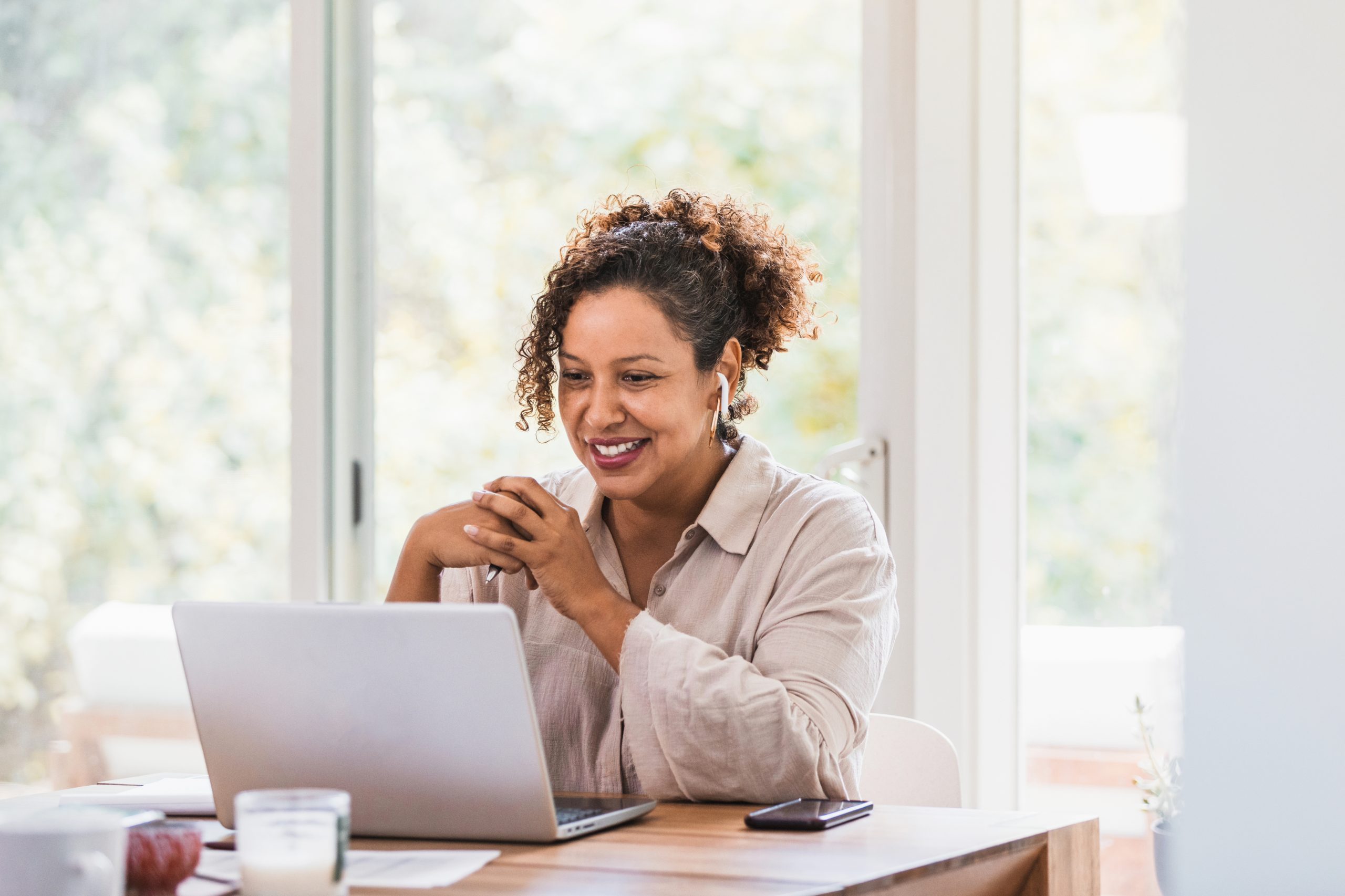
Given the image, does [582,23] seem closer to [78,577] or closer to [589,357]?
[589,357]

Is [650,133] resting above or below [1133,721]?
above

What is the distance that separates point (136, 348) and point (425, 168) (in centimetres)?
73

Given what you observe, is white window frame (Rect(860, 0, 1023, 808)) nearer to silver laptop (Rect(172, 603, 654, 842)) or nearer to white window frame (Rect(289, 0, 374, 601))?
white window frame (Rect(289, 0, 374, 601))

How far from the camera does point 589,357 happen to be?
69.0 inches

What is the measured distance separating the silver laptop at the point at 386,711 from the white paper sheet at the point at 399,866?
45mm

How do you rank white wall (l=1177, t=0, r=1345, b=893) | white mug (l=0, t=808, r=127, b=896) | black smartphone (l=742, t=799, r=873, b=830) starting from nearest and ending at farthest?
white mug (l=0, t=808, r=127, b=896)
black smartphone (l=742, t=799, r=873, b=830)
white wall (l=1177, t=0, r=1345, b=893)

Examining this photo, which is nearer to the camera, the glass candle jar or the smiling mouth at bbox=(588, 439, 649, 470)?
the glass candle jar

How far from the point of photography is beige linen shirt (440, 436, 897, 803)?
144 cm

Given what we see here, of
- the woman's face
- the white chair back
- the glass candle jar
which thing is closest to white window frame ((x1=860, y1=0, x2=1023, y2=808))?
the white chair back

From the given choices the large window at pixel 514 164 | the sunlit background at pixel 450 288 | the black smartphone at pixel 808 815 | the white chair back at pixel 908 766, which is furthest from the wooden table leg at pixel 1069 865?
the large window at pixel 514 164

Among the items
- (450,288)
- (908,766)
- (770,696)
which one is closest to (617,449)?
(770,696)

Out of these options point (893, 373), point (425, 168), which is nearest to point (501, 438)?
point (425, 168)

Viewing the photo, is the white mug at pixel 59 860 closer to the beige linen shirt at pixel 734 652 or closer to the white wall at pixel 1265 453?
the beige linen shirt at pixel 734 652

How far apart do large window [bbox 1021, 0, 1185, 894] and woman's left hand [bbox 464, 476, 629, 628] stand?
106 cm
